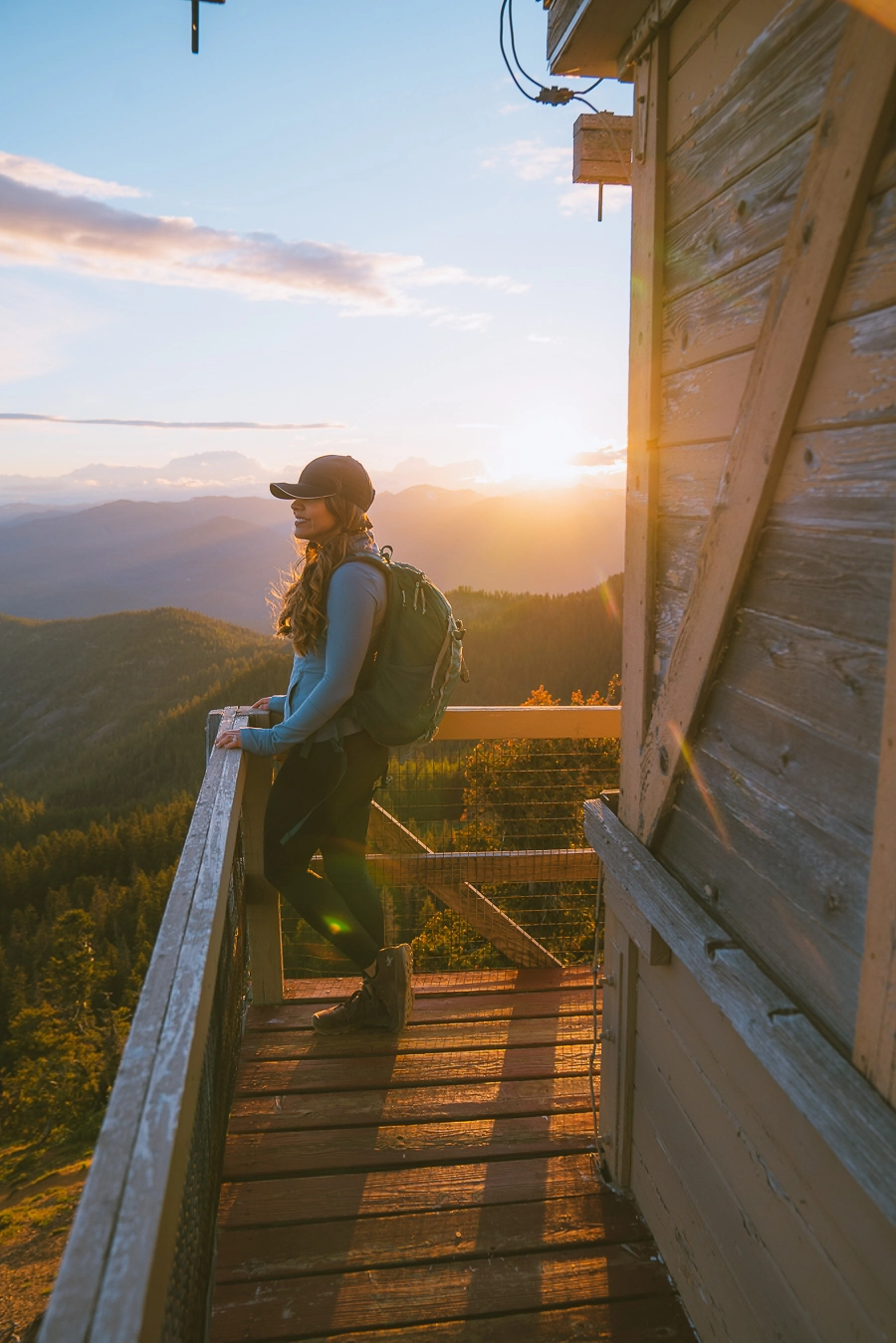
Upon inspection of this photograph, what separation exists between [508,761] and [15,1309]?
42.4 feet

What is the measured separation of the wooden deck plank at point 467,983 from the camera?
11.2 ft

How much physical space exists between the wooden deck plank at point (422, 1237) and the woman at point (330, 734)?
846mm

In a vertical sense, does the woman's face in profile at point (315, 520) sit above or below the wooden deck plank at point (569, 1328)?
above

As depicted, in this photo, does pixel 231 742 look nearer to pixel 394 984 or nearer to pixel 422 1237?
pixel 394 984

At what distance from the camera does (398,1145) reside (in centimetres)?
255

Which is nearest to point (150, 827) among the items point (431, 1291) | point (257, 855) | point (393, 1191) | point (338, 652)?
point (257, 855)

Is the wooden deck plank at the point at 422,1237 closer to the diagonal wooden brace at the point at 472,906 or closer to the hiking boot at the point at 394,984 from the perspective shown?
the hiking boot at the point at 394,984

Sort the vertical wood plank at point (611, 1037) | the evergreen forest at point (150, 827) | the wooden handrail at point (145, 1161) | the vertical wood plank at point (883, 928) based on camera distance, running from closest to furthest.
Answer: the wooden handrail at point (145, 1161), the vertical wood plank at point (883, 928), the vertical wood plank at point (611, 1037), the evergreen forest at point (150, 827)

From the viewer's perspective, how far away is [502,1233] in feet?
7.39

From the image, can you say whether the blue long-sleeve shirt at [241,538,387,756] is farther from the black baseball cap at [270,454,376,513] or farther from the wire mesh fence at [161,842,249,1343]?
the wire mesh fence at [161,842,249,1343]

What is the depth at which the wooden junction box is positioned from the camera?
117 cm

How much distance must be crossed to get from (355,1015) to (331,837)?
761 mm

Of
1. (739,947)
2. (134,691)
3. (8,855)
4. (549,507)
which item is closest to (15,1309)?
(739,947)

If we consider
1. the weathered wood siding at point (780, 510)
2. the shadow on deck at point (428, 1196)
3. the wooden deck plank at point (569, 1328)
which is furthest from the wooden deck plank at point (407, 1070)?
the weathered wood siding at point (780, 510)
